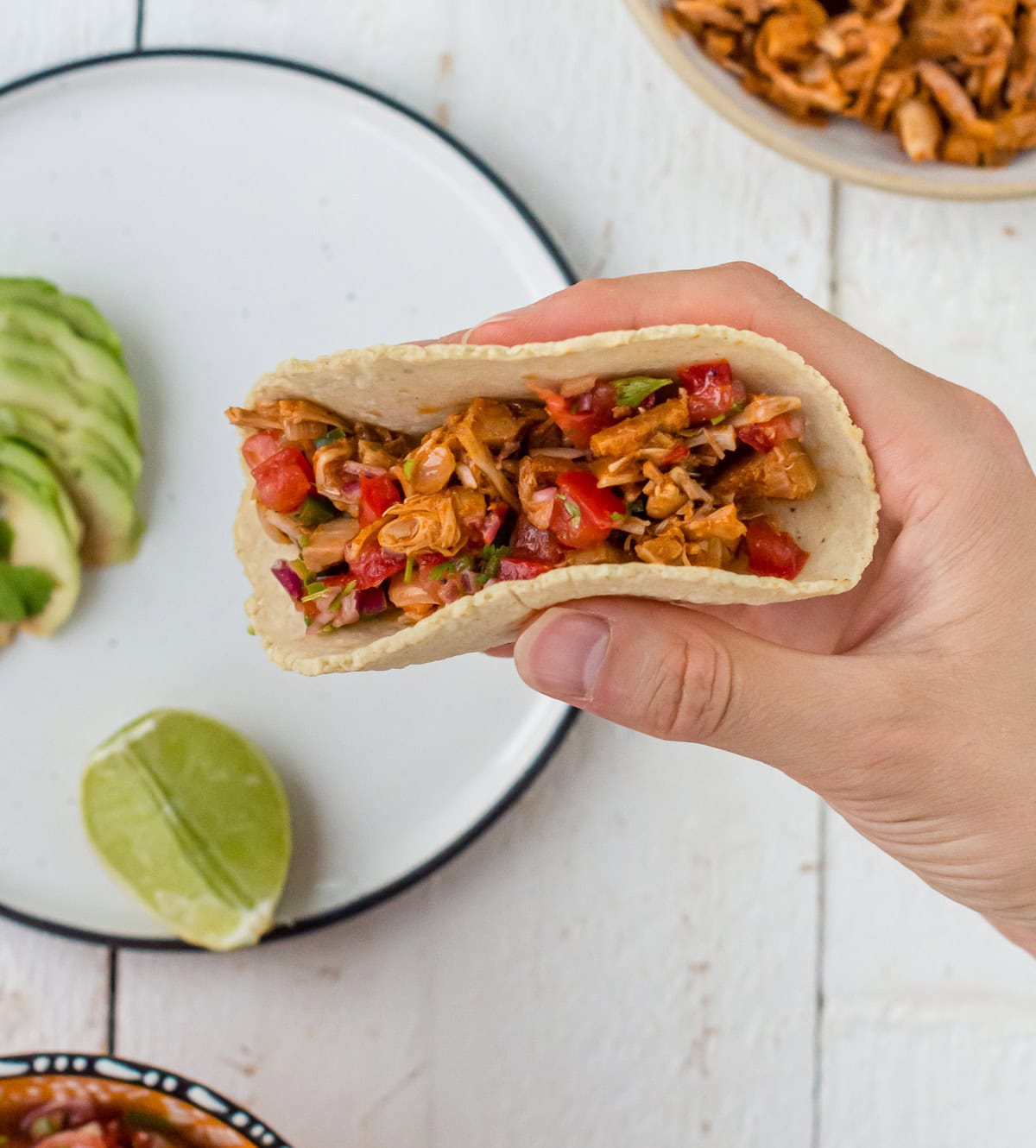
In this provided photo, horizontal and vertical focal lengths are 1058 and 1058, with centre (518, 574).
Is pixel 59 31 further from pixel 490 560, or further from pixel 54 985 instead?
pixel 54 985

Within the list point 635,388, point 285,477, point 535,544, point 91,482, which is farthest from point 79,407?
point 635,388

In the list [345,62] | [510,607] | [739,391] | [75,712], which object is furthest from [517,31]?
[75,712]

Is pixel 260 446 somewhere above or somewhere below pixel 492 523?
above

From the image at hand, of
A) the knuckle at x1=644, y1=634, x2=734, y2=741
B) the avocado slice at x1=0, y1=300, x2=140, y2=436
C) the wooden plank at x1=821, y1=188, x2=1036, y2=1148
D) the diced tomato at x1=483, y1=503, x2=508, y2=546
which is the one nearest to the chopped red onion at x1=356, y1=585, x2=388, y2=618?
the diced tomato at x1=483, y1=503, x2=508, y2=546

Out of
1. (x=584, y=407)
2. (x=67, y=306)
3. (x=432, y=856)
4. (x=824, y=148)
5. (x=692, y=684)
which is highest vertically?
(x=824, y=148)

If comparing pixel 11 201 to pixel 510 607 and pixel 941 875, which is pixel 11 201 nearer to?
pixel 510 607

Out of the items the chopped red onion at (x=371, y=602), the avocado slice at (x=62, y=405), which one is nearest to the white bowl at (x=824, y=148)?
the chopped red onion at (x=371, y=602)

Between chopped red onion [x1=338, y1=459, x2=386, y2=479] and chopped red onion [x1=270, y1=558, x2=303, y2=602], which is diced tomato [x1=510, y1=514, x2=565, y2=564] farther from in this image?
chopped red onion [x1=270, y1=558, x2=303, y2=602]

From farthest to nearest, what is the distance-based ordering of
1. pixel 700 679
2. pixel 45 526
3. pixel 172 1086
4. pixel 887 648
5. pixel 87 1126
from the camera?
pixel 45 526 < pixel 87 1126 < pixel 172 1086 < pixel 887 648 < pixel 700 679
